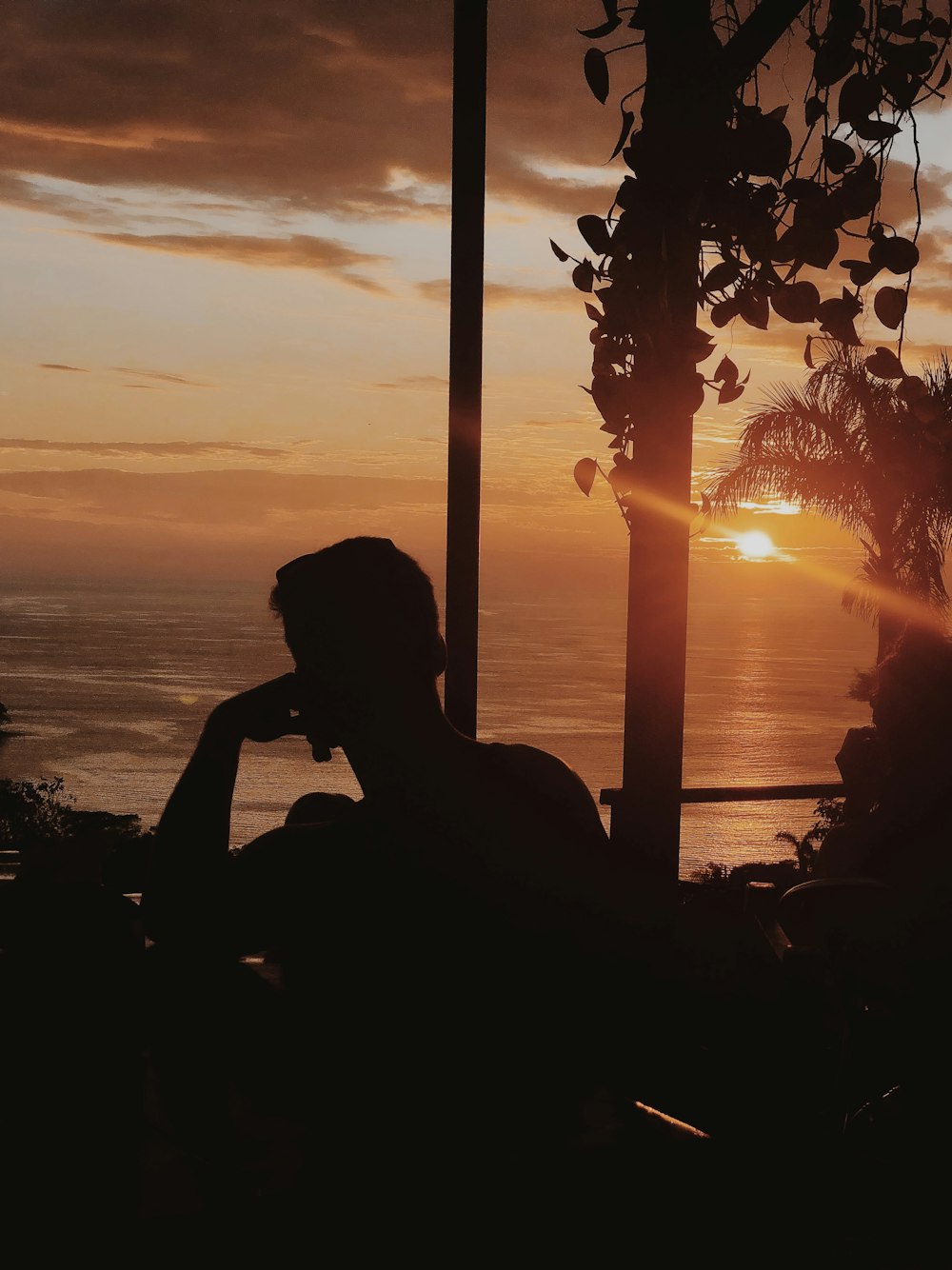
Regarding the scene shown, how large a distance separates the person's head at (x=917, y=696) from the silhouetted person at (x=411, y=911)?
0.98m

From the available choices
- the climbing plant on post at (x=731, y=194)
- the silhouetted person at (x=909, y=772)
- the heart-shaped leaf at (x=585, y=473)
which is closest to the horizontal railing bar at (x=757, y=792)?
the silhouetted person at (x=909, y=772)

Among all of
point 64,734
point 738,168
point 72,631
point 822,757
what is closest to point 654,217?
point 738,168

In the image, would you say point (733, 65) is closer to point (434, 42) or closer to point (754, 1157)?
point (434, 42)

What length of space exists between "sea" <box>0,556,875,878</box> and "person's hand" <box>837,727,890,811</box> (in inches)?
450

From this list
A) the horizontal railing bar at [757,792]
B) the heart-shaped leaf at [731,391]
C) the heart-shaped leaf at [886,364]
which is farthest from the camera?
the horizontal railing bar at [757,792]

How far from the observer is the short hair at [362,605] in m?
1.27

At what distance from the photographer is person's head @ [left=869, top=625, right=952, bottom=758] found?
6.65ft

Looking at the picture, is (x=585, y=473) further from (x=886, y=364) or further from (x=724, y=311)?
(x=886, y=364)

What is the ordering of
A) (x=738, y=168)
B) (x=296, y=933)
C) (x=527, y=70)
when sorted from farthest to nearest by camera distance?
1. (x=527, y=70)
2. (x=738, y=168)
3. (x=296, y=933)

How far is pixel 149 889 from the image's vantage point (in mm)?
1335

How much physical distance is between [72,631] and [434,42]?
15195 cm

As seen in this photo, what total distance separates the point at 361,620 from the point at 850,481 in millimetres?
12209

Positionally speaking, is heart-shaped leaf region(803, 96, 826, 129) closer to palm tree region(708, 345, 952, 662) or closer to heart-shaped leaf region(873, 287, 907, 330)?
heart-shaped leaf region(873, 287, 907, 330)

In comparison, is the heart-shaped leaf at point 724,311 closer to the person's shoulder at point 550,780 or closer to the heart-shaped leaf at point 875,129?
Result: the heart-shaped leaf at point 875,129
